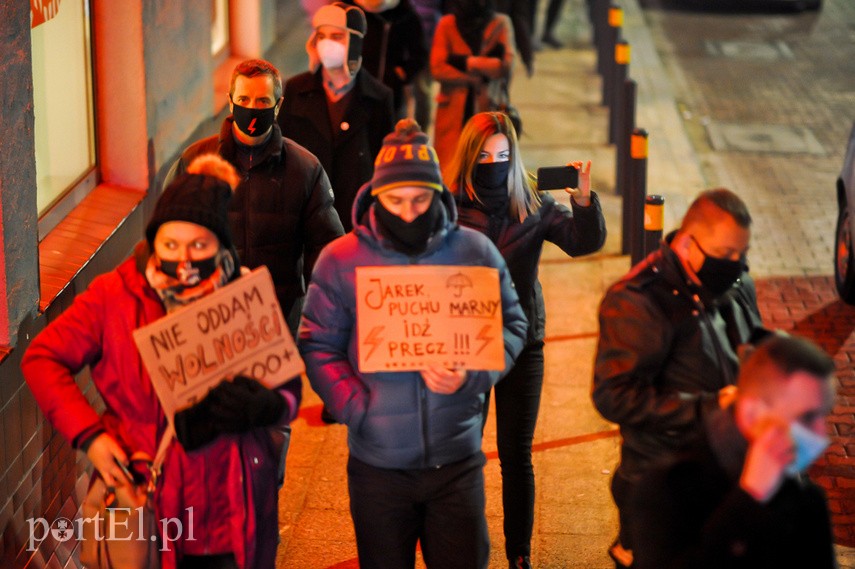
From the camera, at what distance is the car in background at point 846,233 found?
9258 millimetres

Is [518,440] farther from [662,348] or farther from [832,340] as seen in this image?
[832,340]

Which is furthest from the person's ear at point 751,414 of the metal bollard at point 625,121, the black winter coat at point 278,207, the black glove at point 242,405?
the metal bollard at point 625,121

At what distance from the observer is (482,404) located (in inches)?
193

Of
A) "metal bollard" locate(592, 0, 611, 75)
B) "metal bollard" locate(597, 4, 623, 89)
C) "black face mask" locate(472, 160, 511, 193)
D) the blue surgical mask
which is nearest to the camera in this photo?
the blue surgical mask

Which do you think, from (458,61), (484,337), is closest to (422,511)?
(484,337)

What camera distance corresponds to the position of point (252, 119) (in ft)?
19.6

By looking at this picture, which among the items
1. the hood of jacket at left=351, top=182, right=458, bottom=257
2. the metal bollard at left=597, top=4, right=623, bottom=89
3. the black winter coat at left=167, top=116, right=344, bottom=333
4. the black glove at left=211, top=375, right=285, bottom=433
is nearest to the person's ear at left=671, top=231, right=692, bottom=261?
the hood of jacket at left=351, top=182, right=458, bottom=257

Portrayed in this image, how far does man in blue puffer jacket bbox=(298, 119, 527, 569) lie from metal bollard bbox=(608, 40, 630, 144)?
25.6 feet

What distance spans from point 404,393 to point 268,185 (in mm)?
1796

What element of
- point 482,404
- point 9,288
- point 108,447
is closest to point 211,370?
point 108,447

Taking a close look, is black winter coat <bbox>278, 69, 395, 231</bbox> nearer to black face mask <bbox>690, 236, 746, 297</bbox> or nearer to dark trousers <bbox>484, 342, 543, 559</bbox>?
dark trousers <bbox>484, 342, 543, 559</bbox>

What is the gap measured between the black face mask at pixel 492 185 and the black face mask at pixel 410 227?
0.90 meters

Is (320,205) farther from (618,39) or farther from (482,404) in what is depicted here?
(618,39)

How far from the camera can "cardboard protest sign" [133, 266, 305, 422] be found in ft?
13.8
